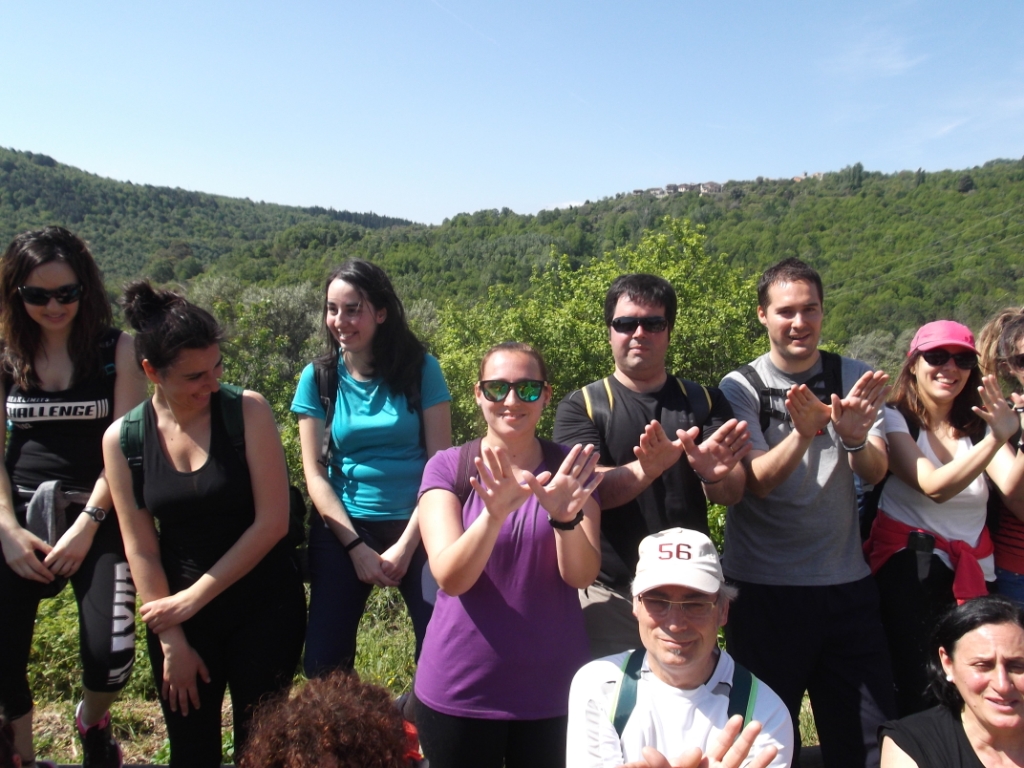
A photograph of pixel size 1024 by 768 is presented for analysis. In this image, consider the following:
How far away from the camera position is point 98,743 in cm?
282

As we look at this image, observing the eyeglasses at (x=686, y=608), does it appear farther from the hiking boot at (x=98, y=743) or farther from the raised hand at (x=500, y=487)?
the hiking boot at (x=98, y=743)

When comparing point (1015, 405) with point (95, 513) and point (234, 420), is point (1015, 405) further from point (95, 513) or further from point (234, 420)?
point (95, 513)

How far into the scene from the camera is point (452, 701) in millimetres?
2254

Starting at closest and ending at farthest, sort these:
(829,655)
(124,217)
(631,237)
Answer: (829,655)
(631,237)
(124,217)

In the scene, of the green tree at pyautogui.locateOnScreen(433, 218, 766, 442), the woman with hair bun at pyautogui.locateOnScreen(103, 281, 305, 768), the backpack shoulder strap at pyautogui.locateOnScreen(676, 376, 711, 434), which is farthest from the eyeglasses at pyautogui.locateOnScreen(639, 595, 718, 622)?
the green tree at pyautogui.locateOnScreen(433, 218, 766, 442)

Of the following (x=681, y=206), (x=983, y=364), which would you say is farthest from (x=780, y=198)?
(x=983, y=364)

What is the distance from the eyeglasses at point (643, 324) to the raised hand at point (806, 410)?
53 cm

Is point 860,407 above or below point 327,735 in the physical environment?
above

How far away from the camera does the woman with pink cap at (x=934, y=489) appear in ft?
8.96

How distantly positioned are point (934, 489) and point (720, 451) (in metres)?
0.90

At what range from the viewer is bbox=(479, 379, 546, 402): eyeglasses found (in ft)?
7.90

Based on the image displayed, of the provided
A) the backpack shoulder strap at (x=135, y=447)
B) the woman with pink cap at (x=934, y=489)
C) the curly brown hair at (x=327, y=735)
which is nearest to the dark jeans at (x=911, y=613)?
the woman with pink cap at (x=934, y=489)

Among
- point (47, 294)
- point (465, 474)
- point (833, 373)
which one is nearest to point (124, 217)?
point (47, 294)

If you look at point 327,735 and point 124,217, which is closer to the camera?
point 327,735
